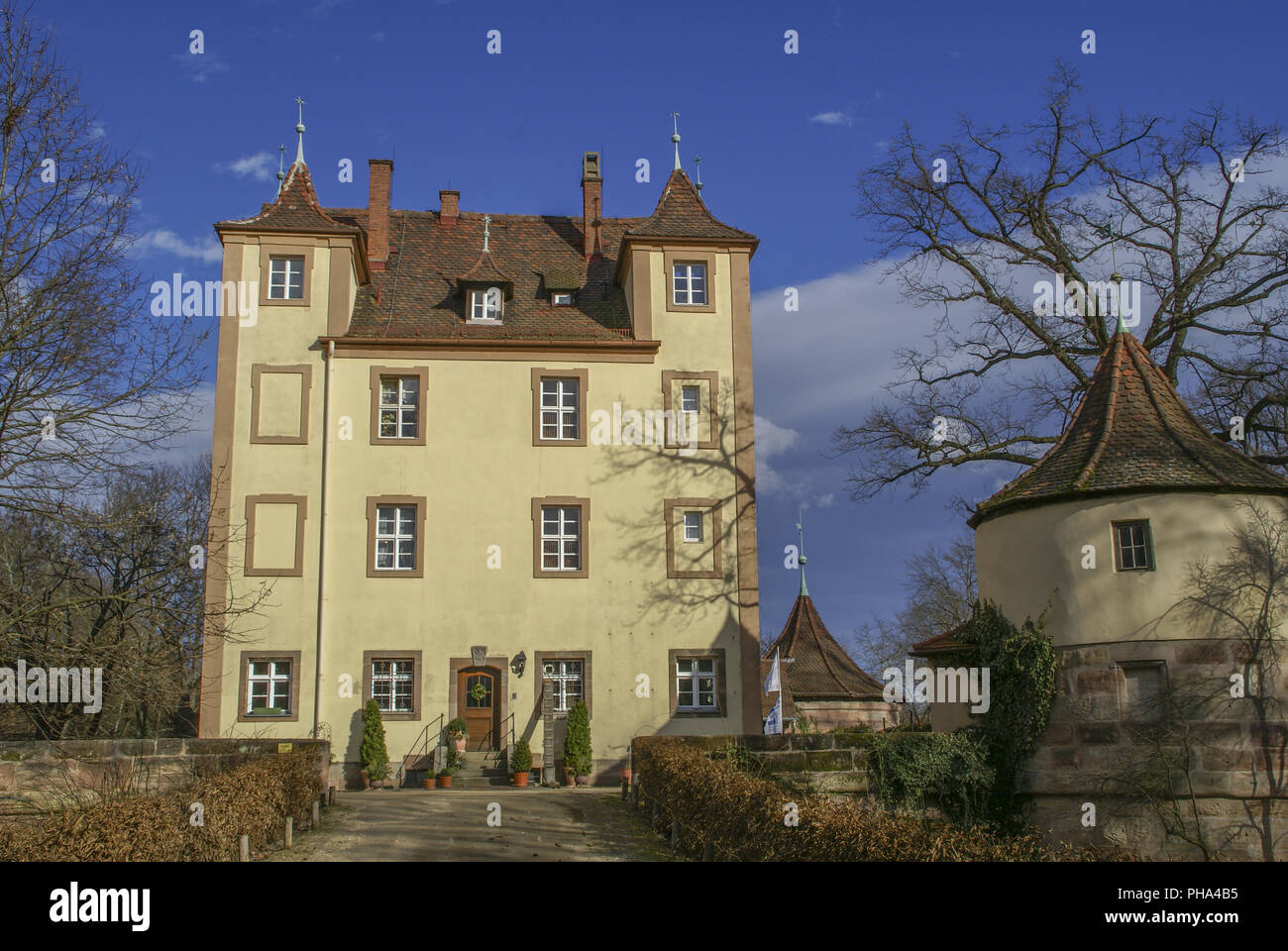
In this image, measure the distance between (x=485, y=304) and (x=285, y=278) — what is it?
434 centimetres

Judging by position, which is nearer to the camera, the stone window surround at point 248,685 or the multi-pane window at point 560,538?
the stone window surround at point 248,685

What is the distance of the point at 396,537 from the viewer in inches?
Answer: 997

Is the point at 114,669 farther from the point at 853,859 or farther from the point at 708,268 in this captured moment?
the point at 708,268

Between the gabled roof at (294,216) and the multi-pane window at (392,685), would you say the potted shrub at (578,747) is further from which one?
the gabled roof at (294,216)

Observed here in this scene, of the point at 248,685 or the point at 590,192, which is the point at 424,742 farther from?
the point at 590,192

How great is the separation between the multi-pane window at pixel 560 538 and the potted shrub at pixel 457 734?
12.0 ft

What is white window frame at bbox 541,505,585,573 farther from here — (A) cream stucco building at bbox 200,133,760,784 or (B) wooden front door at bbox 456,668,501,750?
(B) wooden front door at bbox 456,668,501,750

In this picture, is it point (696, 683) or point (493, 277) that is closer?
point (696, 683)

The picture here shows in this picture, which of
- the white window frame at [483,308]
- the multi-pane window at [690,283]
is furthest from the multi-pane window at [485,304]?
the multi-pane window at [690,283]

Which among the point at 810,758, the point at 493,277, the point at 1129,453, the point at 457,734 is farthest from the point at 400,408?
the point at 1129,453

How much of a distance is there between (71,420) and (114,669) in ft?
9.57

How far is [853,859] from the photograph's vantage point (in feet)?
26.1

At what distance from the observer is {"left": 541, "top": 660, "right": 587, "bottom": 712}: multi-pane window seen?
25031 millimetres

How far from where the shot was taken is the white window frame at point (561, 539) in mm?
25578
